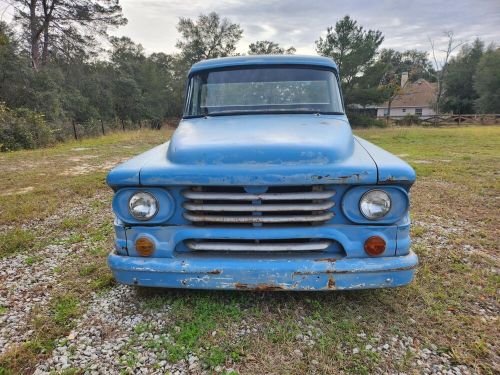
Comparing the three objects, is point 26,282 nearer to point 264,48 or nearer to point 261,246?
point 261,246

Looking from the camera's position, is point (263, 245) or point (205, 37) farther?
point (205, 37)

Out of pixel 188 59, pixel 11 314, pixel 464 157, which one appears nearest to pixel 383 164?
pixel 11 314

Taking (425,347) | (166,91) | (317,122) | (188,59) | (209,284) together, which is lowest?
(425,347)

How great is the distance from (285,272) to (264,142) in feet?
2.96

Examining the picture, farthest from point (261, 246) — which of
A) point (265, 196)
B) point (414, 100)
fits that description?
point (414, 100)

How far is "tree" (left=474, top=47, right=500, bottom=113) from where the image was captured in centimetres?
3841

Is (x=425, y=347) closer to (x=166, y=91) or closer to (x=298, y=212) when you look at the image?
(x=298, y=212)

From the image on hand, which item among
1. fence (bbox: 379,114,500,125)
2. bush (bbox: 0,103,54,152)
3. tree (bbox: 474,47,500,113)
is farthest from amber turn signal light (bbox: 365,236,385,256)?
tree (bbox: 474,47,500,113)

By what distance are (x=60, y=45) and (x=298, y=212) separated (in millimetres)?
27439

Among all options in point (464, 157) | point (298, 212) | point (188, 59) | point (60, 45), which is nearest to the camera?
point (298, 212)

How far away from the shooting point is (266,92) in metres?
3.62

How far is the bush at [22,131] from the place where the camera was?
13.6 meters

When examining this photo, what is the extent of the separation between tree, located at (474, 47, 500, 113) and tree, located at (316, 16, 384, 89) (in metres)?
A: 15.5

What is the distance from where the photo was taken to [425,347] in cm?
227
